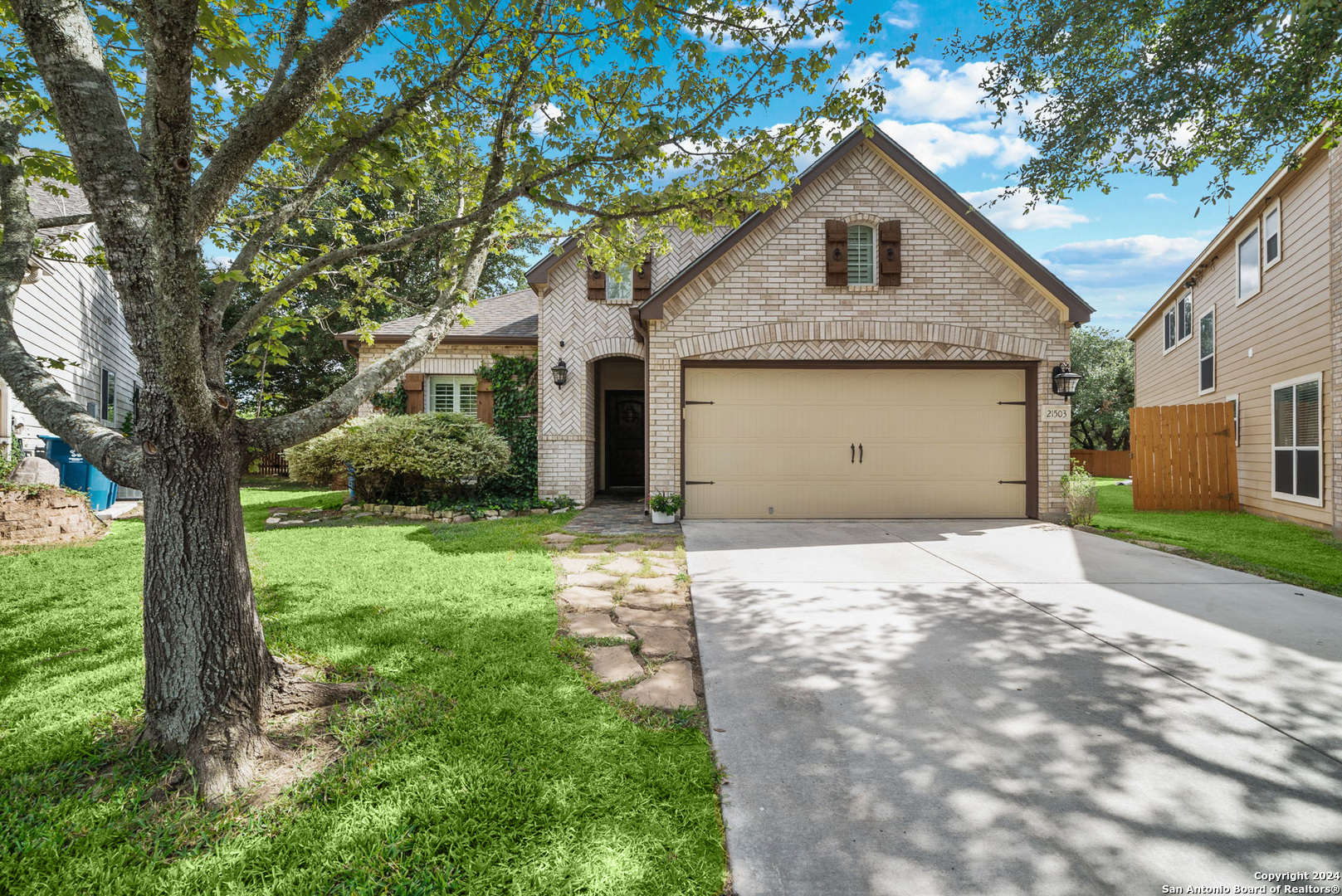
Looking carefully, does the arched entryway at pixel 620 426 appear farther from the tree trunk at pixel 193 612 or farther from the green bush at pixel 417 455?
the tree trunk at pixel 193 612

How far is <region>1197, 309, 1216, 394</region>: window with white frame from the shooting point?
12.3 metres

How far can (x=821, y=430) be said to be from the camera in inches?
343

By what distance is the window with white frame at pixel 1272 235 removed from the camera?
9714mm

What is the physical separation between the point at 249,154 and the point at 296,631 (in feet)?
8.87

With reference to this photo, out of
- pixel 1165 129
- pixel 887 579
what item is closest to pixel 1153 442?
pixel 1165 129

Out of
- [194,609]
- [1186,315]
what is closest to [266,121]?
[194,609]

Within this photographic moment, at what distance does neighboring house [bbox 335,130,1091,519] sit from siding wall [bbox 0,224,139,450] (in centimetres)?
740

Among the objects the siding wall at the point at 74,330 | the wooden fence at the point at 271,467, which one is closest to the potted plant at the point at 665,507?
the siding wall at the point at 74,330

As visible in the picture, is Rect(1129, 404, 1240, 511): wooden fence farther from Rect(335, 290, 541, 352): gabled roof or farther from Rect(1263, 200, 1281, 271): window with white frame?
Rect(335, 290, 541, 352): gabled roof

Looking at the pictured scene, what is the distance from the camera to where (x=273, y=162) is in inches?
181

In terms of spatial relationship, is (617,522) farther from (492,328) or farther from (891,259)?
(492,328)

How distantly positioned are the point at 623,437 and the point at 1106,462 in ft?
65.2

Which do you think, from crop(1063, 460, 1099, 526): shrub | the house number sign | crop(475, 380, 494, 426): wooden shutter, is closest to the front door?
crop(475, 380, 494, 426): wooden shutter

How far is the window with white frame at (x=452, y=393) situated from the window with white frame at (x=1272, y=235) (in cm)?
1428
